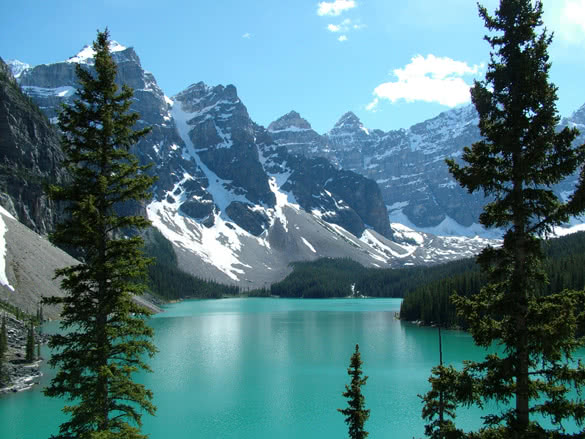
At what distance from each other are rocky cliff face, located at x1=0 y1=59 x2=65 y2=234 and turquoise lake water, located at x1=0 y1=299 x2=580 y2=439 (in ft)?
186

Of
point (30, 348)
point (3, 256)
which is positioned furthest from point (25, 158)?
point (30, 348)

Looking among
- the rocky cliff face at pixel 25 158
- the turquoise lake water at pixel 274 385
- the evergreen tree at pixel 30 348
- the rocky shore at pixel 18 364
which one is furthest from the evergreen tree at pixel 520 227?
the rocky cliff face at pixel 25 158

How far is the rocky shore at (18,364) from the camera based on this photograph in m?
44.7

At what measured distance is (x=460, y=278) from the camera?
101 metres

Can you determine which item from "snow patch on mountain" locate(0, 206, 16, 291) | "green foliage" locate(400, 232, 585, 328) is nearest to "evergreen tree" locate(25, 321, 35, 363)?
"snow patch on mountain" locate(0, 206, 16, 291)

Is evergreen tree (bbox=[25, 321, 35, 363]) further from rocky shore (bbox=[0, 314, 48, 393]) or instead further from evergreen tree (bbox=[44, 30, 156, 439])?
evergreen tree (bbox=[44, 30, 156, 439])

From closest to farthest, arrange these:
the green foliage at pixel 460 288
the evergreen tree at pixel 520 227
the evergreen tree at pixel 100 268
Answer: the evergreen tree at pixel 520 227, the evergreen tree at pixel 100 268, the green foliage at pixel 460 288

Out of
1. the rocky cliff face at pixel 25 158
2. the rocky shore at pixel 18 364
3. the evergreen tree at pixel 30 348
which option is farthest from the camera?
the rocky cliff face at pixel 25 158

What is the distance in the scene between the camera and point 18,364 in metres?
51.0

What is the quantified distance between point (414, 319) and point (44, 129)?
117m

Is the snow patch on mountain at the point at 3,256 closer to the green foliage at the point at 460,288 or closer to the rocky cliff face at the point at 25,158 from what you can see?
the rocky cliff face at the point at 25,158

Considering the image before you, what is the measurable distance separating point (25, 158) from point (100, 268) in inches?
5559

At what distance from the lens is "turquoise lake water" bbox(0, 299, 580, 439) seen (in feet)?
120

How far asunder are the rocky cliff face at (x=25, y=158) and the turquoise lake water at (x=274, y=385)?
56686 millimetres
